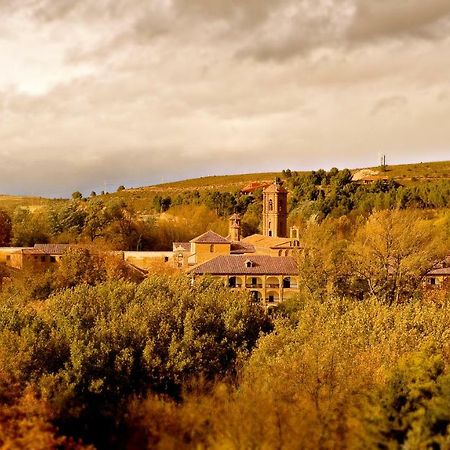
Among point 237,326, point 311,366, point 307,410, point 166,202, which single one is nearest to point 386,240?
point 237,326

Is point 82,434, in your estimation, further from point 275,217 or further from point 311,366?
point 275,217

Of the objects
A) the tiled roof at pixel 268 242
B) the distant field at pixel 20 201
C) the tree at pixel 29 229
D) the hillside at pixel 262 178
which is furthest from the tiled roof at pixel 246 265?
the distant field at pixel 20 201

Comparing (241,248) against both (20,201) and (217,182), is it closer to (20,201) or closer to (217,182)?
(20,201)

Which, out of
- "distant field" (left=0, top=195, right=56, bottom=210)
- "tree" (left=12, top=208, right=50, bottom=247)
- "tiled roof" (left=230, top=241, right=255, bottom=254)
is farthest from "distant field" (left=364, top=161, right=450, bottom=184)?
"distant field" (left=0, top=195, right=56, bottom=210)

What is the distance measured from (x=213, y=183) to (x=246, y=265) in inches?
3621

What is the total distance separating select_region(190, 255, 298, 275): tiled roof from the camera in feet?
167

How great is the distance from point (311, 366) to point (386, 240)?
24047mm

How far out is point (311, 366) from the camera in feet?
79.6

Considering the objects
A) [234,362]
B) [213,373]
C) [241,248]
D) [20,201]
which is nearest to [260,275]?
[241,248]

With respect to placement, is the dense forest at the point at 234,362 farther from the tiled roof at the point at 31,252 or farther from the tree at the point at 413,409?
the tiled roof at the point at 31,252

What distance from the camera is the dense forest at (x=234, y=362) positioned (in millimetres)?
18141

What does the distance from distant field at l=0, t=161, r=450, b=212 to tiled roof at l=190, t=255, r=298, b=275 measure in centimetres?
5937

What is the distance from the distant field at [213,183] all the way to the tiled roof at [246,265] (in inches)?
2337

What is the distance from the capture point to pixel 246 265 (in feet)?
169
